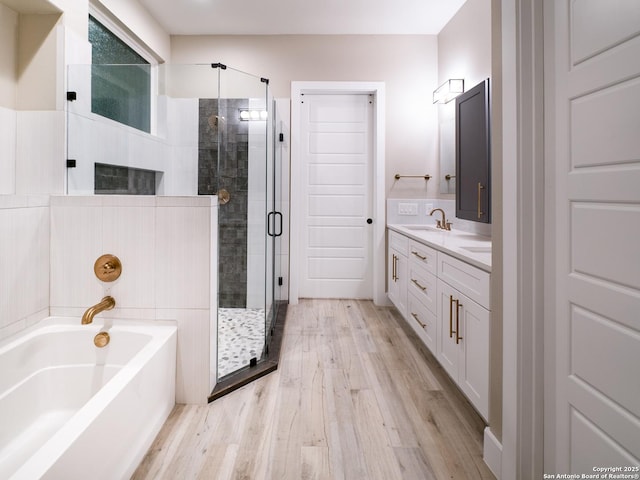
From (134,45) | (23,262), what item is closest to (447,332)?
(23,262)

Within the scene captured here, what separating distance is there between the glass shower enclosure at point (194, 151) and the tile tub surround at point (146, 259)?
25 cm

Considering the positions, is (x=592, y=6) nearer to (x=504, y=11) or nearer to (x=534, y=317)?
(x=504, y=11)

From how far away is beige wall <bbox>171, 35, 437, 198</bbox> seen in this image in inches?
148

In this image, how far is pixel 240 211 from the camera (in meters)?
2.41

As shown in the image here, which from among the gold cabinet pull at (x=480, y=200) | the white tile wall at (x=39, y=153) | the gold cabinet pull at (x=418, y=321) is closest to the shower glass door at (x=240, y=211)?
the white tile wall at (x=39, y=153)

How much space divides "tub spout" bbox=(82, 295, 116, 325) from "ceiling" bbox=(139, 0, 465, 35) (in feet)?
9.03

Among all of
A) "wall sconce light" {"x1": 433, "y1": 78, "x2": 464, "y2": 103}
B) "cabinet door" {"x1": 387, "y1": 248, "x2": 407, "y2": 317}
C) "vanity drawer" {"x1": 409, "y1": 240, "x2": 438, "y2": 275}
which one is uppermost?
"wall sconce light" {"x1": 433, "y1": 78, "x2": 464, "y2": 103}

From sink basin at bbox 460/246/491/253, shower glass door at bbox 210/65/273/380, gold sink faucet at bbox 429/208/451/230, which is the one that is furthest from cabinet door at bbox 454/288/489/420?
gold sink faucet at bbox 429/208/451/230

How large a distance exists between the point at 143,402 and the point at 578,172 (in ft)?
5.90

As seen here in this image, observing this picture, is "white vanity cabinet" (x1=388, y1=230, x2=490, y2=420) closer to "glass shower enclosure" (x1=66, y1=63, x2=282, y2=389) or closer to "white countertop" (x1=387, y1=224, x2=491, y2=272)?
"white countertop" (x1=387, y1=224, x2=491, y2=272)

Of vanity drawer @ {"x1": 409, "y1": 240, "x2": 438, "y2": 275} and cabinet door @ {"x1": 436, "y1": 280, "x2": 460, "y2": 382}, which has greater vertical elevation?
vanity drawer @ {"x1": 409, "y1": 240, "x2": 438, "y2": 275}

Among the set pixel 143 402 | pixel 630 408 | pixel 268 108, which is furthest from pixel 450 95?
pixel 143 402

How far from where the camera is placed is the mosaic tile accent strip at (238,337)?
2.10 meters

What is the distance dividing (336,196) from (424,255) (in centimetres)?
167
